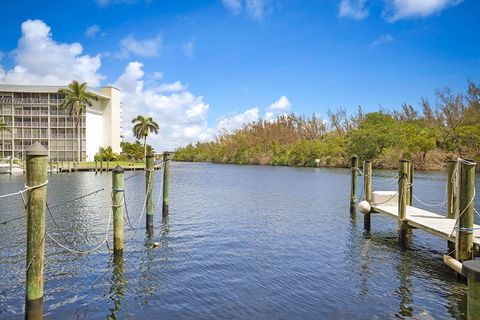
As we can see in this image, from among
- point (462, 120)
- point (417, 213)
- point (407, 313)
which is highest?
point (462, 120)

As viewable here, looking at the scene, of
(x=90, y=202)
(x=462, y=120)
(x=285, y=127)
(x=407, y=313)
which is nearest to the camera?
(x=407, y=313)

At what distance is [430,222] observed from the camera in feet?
39.9

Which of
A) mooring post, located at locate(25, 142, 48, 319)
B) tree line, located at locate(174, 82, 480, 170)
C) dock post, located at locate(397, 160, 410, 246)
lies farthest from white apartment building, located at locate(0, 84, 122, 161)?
mooring post, located at locate(25, 142, 48, 319)

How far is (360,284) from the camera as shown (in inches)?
384

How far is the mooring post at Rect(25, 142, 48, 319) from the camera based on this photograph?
6750 mm

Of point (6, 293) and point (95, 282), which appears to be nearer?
point (6, 293)

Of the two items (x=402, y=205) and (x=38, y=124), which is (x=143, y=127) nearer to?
(x=38, y=124)

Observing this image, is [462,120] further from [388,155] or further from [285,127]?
[285,127]

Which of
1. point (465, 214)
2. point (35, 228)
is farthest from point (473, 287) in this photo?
point (35, 228)

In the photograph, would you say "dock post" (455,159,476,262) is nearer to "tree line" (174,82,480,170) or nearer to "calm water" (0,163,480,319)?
"calm water" (0,163,480,319)

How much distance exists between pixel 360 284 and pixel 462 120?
2458 inches

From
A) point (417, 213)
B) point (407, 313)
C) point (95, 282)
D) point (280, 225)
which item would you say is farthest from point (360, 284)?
point (280, 225)

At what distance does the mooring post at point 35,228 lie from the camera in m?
6.75

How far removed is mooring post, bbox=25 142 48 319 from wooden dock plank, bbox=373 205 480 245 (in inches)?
374
